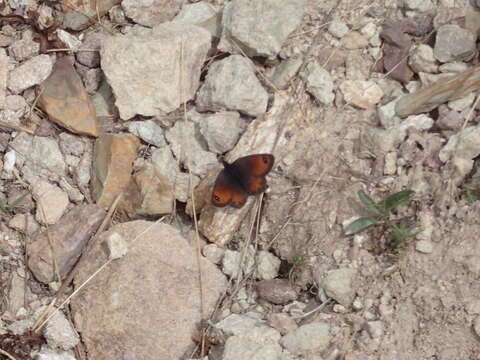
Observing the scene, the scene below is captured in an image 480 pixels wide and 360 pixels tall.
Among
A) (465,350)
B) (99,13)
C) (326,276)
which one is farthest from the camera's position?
(99,13)

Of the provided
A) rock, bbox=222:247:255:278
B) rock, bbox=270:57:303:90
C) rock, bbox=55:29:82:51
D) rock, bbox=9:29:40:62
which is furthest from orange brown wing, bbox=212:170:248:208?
→ rock, bbox=9:29:40:62

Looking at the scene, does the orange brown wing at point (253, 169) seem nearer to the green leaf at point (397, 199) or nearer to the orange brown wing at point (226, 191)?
the orange brown wing at point (226, 191)

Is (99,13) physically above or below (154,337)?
above

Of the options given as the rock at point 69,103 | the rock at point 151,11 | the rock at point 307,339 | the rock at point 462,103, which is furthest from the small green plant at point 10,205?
the rock at point 462,103

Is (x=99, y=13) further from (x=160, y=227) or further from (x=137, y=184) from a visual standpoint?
(x=160, y=227)

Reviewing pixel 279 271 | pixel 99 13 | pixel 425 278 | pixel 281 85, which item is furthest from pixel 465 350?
pixel 99 13

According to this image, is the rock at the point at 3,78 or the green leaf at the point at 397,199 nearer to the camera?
the green leaf at the point at 397,199
